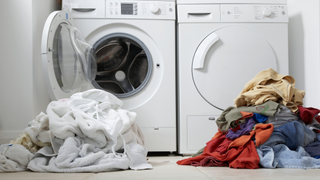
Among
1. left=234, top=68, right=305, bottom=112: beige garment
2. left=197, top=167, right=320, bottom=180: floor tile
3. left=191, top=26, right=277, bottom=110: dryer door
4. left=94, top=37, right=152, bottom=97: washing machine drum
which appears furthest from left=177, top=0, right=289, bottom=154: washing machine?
left=197, top=167, right=320, bottom=180: floor tile

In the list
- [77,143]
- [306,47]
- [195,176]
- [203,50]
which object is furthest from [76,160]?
[306,47]

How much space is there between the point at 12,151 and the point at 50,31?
2.04 feet

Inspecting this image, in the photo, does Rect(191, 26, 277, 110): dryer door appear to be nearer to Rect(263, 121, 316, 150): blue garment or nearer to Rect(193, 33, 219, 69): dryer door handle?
Rect(193, 33, 219, 69): dryer door handle

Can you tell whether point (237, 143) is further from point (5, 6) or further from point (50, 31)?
point (5, 6)

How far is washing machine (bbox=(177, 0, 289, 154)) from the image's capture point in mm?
1824

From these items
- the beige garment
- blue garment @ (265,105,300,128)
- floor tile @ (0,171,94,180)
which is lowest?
floor tile @ (0,171,94,180)

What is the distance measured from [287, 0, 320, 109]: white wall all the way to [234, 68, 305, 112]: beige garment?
25.7 inches

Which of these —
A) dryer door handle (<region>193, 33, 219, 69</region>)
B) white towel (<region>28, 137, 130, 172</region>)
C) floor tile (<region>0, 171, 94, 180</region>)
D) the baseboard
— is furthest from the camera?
dryer door handle (<region>193, 33, 219, 69</region>)

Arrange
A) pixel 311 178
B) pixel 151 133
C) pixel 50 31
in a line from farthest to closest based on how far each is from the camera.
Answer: pixel 151 133 → pixel 50 31 → pixel 311 178

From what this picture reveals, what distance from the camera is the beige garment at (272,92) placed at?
120 cm

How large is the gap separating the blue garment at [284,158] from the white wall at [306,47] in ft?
2.84

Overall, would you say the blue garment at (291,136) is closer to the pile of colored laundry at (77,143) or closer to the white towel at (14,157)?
the pile of colored laundry at (77,143)

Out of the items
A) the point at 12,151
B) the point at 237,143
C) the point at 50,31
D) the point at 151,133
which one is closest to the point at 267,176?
the point at 237,143

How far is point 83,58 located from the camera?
1678 millimetres
